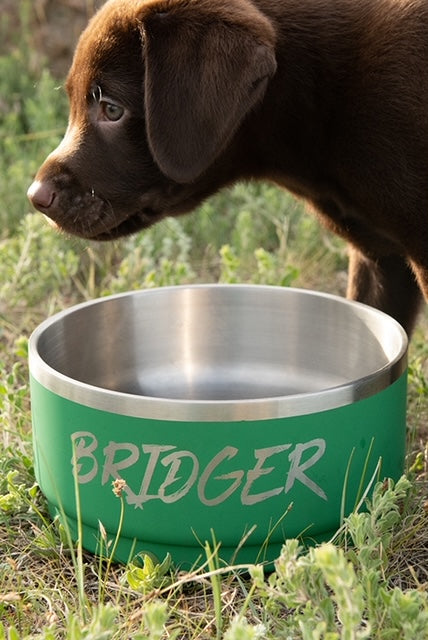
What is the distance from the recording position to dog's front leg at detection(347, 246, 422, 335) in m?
2.34

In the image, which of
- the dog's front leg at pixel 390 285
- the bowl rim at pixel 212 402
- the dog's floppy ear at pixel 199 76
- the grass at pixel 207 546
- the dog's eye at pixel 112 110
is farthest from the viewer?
the dog's front leg at pixel 390 285

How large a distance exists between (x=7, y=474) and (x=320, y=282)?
1.50 m

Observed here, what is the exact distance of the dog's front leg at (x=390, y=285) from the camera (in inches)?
92.3

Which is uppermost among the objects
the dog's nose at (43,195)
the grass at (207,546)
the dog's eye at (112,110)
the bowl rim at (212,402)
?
the dog's eye at (112,110)

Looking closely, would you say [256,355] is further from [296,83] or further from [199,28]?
[199,28]

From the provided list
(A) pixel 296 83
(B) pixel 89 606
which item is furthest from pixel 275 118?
(B) pixel 89 606

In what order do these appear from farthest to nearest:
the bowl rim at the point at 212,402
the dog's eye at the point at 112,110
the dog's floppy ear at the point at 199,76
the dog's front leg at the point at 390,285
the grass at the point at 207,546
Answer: the dog's front leg at the point at 390,285 → the dog's eye at the point at 112,110 → the dog's floppy ear at the point at 199,76 → the bowl rim at the point at 212,402 → the grass at the point at 207,546

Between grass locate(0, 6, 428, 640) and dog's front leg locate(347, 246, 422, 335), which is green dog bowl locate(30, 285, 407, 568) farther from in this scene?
dog's front leg locate(347, 246, 422, 335)

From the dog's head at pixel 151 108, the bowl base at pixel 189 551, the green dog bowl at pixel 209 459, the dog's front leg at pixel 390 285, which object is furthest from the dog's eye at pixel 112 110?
the bowl base at pixel 189 551

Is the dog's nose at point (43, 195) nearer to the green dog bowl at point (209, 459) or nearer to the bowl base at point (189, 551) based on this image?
the green dog bowl at point (209, 459)

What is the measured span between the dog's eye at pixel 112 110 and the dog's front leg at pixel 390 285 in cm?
62

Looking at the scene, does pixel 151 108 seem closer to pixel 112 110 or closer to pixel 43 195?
pixel 112 110

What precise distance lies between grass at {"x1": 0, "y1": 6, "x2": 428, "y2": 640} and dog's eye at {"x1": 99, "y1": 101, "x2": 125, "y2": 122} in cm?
42

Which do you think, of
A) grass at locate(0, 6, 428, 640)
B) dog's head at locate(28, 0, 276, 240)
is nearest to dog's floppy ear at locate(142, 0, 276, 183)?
dog's head at locate(28, 0, 276, 240)
